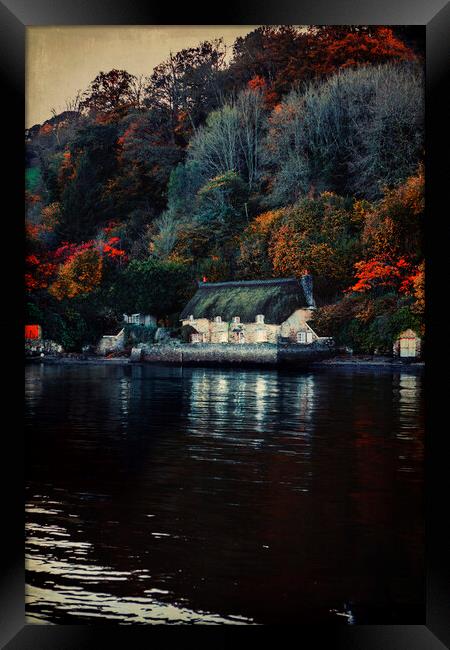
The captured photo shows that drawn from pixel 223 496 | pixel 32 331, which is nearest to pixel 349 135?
pixel 32 331

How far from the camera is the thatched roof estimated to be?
7.17 m

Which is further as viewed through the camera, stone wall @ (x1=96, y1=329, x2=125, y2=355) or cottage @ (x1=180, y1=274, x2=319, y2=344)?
stone wall @ (x1=96, y1=329, x2=125, y2=355)

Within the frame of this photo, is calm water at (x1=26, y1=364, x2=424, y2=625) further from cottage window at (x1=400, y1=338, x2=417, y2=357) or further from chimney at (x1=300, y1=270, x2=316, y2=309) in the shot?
chimney at (x1=300, y1=270, x2=316, y2=309)

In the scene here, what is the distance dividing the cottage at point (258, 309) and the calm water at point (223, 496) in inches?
16.2

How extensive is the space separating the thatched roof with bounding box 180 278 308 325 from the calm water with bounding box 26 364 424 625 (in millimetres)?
631

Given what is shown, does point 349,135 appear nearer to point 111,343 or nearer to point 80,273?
point 80,273

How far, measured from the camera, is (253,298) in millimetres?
7215

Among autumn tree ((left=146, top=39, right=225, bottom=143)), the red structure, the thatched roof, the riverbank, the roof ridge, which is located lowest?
the riverbank

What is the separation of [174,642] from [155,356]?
2.80 metres

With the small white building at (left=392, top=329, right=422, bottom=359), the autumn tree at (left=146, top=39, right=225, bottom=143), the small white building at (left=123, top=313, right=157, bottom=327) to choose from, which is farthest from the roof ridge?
the autumn tree at (left=146, top=39, right=225, bottom=143)

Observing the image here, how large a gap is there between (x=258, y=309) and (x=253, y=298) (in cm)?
10
